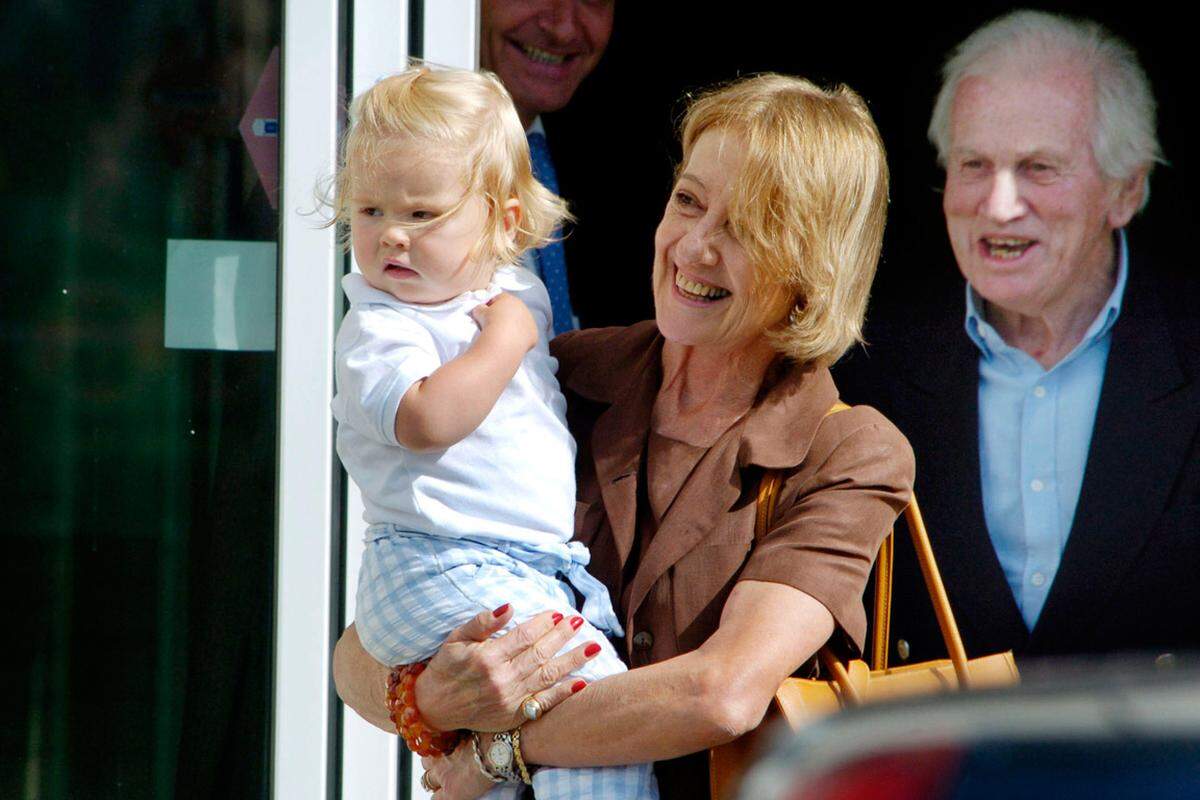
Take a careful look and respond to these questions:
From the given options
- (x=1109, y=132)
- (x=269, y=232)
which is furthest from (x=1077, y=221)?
(x=269, y=232)

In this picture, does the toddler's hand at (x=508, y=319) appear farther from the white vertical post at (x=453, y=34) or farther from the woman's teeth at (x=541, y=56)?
Answer: the woman's teeth at (x=541, y=56)

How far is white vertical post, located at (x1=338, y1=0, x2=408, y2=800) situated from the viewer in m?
3.34

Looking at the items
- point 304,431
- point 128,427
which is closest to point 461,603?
point 304,431

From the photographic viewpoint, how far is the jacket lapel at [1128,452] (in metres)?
2.97

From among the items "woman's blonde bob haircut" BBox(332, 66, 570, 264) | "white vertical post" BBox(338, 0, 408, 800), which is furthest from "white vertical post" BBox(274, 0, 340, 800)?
"woman's blonde bob haircut" BBox(332, 66, 570, 264)

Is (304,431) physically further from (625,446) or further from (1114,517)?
(1114,517)

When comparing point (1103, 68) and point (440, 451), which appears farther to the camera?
point (1103, 68)

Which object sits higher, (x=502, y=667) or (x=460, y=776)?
(x=502, y=667)

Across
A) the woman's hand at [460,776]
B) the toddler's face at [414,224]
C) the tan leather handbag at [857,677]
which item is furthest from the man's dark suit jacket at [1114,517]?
the toddler's face at [414,224]

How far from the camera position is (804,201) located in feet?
7.14

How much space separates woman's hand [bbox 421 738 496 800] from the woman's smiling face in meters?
0.69

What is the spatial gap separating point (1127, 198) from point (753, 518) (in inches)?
50.4

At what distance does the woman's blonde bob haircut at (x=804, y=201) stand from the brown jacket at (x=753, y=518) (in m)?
0.10

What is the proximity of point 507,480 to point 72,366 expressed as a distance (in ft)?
6.03
